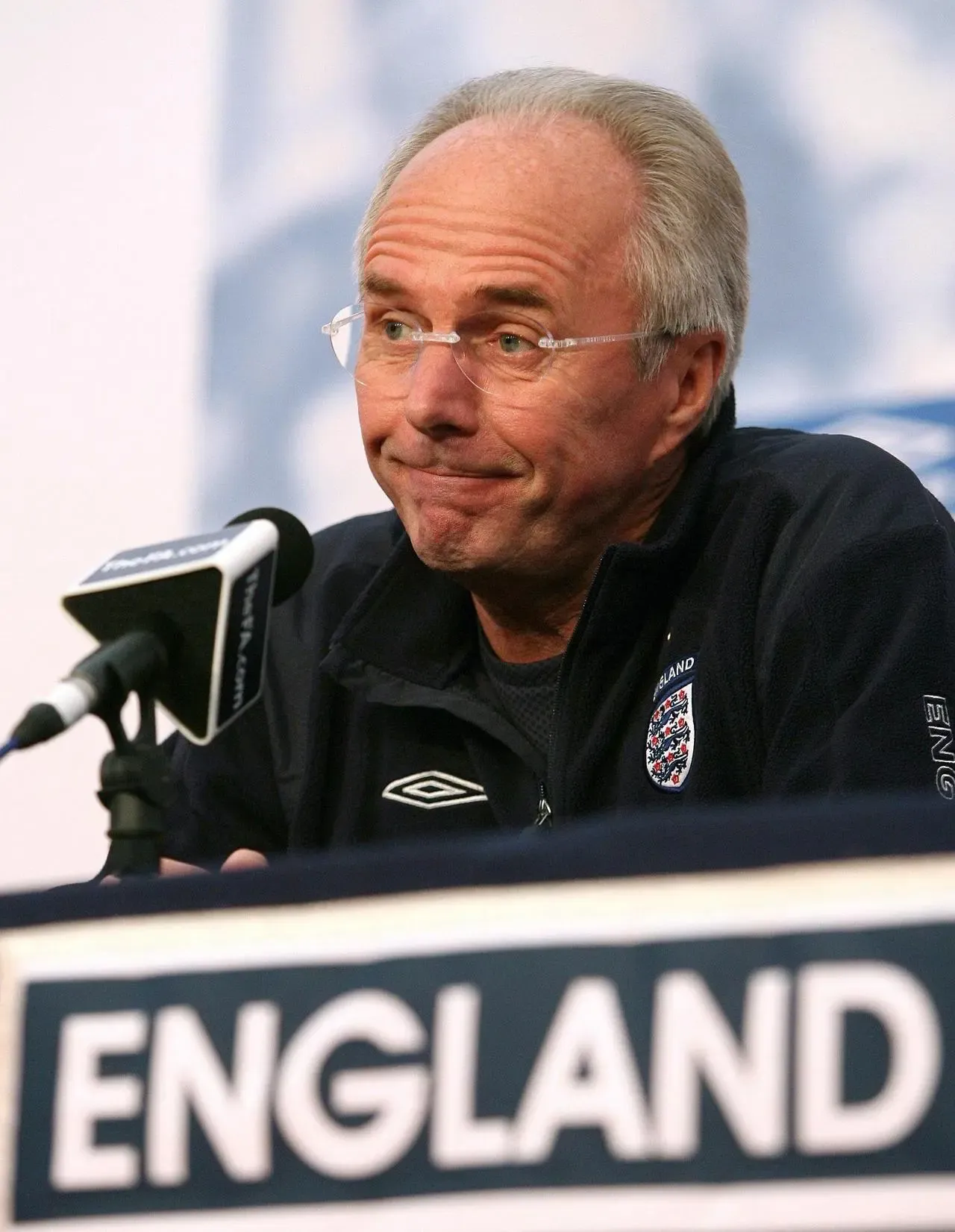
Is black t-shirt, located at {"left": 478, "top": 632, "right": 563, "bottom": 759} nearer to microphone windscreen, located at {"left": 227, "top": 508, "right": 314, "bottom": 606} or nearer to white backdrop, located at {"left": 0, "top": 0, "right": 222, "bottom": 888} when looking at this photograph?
microphone windscreen, located at {"left": 227, "top": 508, "right": 314, "bottom": 606}

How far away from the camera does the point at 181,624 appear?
1315 mm

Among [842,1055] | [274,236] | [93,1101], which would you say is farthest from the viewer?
[274,236]

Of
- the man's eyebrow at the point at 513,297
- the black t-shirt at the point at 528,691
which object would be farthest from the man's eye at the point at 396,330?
the black t-shirt at the point at 528,691

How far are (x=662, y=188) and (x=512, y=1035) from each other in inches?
52.7

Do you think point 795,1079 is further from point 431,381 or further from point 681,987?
point 431,381

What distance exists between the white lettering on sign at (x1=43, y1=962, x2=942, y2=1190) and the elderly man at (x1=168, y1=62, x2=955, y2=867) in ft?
2.73

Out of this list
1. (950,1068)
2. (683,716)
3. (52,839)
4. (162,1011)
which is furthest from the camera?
(52,839)

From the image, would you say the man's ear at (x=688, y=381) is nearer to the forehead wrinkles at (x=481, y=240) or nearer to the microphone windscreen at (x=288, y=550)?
the forehead wrinkles at (x=481, y=240)

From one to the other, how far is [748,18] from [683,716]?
125cm

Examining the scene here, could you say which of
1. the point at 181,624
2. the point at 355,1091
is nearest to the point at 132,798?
the point at 181,624

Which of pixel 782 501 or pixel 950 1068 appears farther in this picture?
pixel 782 501

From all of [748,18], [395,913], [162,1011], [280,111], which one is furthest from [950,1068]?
[280,111]

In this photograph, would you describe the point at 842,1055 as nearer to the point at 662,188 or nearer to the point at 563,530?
the point at 563,530

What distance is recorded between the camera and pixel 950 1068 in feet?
2.46
